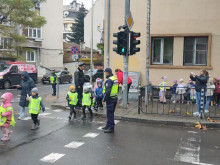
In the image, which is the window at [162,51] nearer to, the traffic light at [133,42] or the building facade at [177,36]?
the building facade at [177,36]

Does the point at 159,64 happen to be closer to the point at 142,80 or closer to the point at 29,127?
the point at 142,80

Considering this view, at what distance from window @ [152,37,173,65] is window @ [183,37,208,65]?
2.47 feet

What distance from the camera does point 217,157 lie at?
5633 millimetres

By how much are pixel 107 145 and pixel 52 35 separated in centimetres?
3268

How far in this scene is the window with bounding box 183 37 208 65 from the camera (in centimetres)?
1302

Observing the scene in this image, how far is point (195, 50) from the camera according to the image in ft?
43.3

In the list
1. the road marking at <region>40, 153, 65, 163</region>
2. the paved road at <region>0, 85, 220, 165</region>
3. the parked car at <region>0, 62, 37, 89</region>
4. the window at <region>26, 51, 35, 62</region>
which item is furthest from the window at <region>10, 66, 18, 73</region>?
the road marking at <region>40, 153, 65, 163</region>

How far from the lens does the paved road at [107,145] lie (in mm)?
5344

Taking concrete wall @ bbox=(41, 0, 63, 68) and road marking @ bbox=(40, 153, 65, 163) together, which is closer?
road marking @ bbox=(40, 153, 65, 163)

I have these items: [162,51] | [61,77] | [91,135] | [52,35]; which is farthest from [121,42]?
[52,35]

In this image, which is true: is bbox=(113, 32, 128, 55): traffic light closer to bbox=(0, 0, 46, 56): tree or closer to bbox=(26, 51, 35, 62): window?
bbox=(0, 0, 46, 56): tree

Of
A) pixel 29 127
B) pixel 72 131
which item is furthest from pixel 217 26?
pixel 29 127

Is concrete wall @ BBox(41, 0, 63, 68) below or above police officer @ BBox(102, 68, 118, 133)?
above

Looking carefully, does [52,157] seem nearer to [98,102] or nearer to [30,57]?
[98,102]
